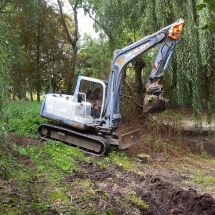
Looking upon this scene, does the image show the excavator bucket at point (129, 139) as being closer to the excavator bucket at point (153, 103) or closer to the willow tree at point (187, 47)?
the excavator bucket at point (153, 103)

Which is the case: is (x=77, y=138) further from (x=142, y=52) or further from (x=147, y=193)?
(x=147, y=193)

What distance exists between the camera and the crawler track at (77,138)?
768 centimetres

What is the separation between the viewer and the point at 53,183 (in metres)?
5.02

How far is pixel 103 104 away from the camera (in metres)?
8.12

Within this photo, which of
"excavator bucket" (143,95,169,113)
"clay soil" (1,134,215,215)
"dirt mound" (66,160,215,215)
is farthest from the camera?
"excavator bucket" (143,95,169,113)

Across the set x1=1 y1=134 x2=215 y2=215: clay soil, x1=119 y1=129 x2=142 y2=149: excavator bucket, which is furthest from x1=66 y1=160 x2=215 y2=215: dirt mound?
x1=119 y1=129 x2=142 y2=149: excavator bucket

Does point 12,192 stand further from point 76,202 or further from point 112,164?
point 112,164

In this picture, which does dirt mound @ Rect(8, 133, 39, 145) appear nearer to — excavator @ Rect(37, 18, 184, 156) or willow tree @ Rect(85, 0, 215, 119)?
excavator @ Rect(37, 18, 184, 156)

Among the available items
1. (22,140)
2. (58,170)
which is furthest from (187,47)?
(22,140)

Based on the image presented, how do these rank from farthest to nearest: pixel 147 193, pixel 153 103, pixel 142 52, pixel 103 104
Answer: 1. pixel 103 104
2. pixel 142 52
3. pixel 153 103
4. pixel 147 193

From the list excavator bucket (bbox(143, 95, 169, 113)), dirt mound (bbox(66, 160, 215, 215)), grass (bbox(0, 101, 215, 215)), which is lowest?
dirt mound (bbox(66, 160, 215, 215))

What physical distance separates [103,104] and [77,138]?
117cm

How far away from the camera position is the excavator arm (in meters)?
7.59

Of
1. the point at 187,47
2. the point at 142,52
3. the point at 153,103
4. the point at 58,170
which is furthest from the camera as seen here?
the point at 187,47
